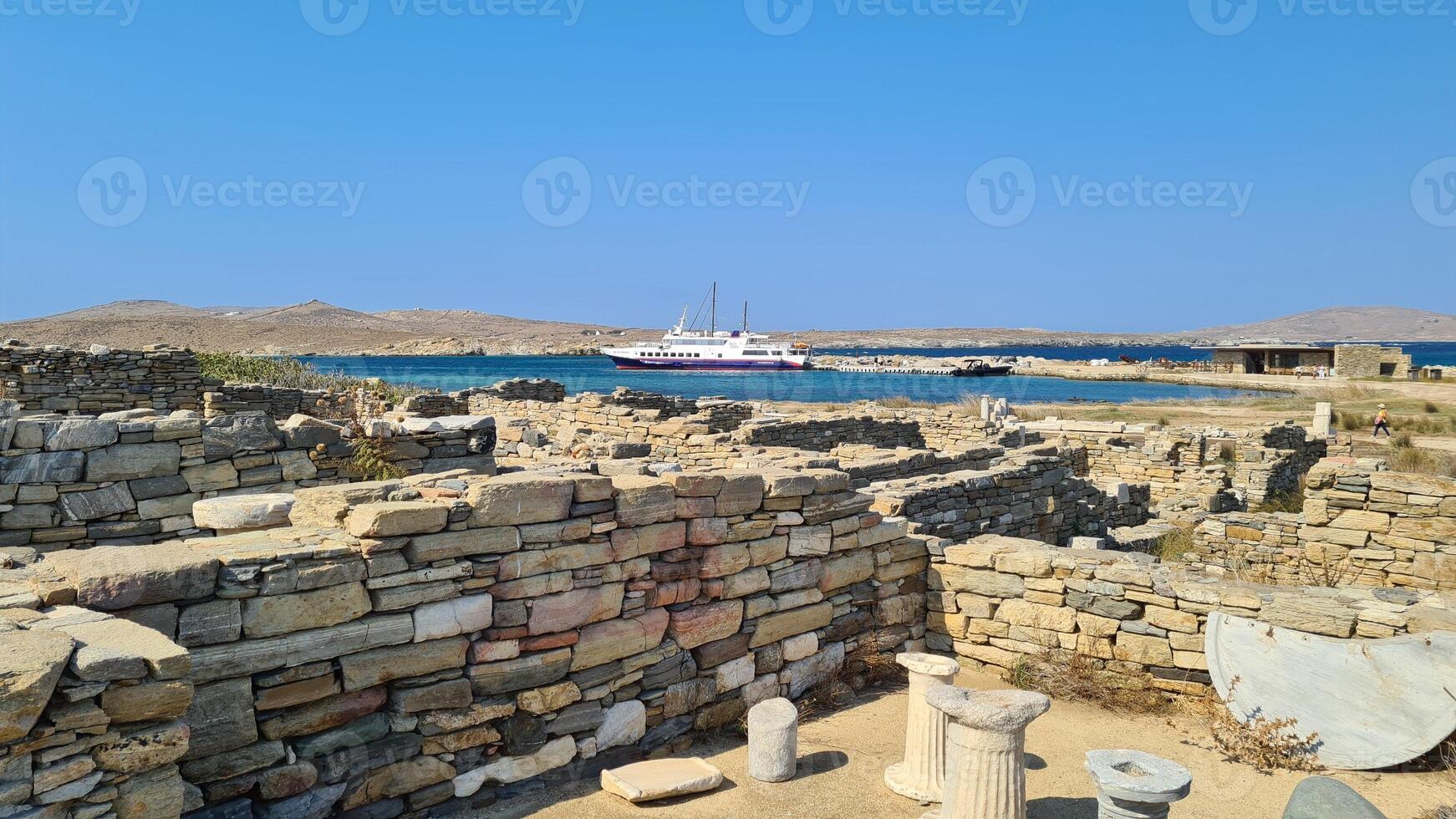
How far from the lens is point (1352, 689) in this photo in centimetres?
505

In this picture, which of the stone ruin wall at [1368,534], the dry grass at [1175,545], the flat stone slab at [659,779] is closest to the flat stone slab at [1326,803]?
the flat stone slab at [659,779]

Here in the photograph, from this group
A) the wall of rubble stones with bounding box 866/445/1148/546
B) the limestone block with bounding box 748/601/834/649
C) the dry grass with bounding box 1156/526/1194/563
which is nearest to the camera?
the limestone block with bounding box 748/601/834/649

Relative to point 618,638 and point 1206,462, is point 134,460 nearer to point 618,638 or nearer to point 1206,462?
point 618,638

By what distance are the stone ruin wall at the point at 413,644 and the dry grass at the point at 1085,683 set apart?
4.96 ft

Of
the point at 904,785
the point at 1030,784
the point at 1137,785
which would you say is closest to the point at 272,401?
the point at 904,785

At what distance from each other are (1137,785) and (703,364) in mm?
87452

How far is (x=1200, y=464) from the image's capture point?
54.1ft

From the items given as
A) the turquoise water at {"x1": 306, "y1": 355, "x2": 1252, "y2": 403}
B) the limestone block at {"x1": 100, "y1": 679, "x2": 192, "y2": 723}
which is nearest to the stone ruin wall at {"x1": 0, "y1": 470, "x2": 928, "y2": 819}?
the limestone block at {"x1": 100, "y1": 679, "x2": 192, "y2": 723}

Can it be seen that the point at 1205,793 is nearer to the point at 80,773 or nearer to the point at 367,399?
the point at 80,773

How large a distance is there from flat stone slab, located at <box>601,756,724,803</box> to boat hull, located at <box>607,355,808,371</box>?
84.1 metres

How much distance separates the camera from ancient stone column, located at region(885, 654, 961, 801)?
479cm

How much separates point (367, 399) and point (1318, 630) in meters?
13.5

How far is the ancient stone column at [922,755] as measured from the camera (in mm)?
4789

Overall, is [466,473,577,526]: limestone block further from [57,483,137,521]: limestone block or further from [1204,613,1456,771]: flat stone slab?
[1204,613,1456,771]: flat stone slab
